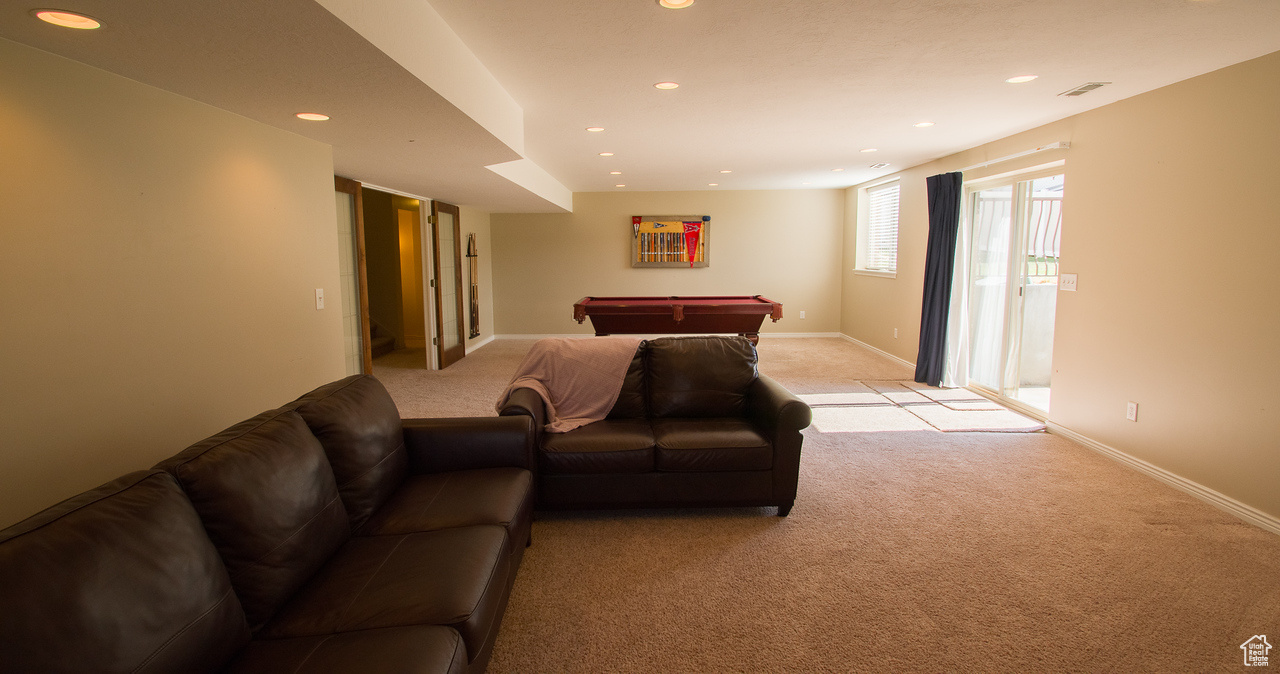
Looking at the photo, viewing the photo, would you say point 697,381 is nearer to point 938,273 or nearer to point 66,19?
point 66,19

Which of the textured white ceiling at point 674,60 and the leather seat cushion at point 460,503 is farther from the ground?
the textured white ceiling at point 674,60

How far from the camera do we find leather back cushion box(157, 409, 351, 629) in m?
1.48

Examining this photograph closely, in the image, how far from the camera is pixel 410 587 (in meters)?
1.60

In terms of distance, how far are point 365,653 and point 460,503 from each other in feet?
2.73

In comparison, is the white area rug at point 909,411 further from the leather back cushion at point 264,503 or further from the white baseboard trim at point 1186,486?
the leather back cushion at point 264,503

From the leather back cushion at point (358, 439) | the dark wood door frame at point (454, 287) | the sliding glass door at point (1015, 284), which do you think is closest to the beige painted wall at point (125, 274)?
the leather back cushion at point (358, 439)

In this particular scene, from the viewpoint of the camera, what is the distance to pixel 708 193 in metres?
8.80

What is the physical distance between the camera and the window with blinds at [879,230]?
24.2ft

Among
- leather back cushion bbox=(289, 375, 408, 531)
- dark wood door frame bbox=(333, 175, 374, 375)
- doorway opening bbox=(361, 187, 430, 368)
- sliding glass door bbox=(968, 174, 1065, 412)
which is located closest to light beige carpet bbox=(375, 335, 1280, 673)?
leather back cushion bbox=(289, 375, 408, 531)

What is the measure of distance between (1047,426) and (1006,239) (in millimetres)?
1667

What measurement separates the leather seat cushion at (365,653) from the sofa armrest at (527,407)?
1.39m

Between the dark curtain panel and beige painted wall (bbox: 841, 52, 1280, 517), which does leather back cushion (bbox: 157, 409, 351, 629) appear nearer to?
beige painted wall (bbox: 841, 52, 1280, 517)

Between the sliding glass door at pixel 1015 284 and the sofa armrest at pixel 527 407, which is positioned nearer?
the sofa armrest at pixel 527 407

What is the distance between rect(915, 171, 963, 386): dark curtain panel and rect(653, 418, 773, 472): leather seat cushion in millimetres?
3674
